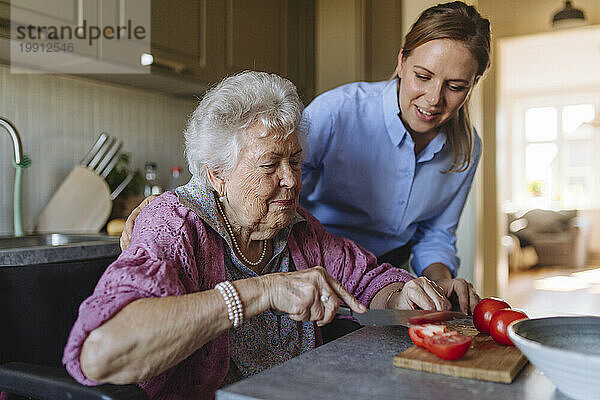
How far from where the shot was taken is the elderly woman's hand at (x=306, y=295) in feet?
3.32

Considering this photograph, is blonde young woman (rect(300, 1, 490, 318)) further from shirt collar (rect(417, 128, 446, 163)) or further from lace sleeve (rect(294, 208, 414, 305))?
lace sleeve (rect(294, 208, 414, 305))

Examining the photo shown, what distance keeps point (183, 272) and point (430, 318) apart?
470mm

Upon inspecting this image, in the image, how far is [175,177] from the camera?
2.95 meters

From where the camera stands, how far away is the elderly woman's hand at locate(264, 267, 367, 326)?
1.01 metres

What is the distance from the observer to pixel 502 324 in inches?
39.1

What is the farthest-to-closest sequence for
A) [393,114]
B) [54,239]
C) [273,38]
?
[273,38] → [54,239] → [393,114]

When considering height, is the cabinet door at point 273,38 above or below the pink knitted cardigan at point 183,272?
above

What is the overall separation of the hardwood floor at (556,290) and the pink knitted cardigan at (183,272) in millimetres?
3620

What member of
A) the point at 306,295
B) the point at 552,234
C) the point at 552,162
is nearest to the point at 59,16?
the point at 306,295

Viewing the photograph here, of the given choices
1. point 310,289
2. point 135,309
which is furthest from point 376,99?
point 135,309

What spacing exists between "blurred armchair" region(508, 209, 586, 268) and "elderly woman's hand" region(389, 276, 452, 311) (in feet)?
26.4

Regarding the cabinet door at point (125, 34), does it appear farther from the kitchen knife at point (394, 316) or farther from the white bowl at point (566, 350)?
the white bowl at point (566, 350)

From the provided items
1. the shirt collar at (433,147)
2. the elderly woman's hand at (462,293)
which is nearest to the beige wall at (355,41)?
the shirt collar at (433,147)

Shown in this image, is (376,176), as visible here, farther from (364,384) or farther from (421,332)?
(364,384)
